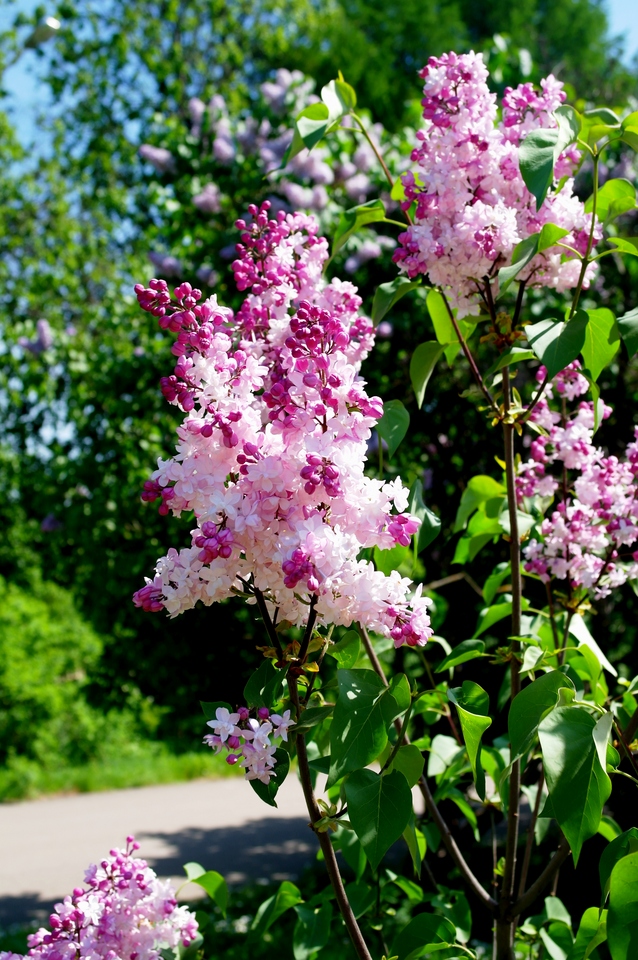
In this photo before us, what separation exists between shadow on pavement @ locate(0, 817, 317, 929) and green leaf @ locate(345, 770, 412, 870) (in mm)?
5480

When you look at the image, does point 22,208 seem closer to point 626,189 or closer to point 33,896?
point 33,896

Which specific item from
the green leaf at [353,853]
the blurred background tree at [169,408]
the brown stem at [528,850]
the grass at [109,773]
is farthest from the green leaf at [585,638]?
the grass at [109,773]

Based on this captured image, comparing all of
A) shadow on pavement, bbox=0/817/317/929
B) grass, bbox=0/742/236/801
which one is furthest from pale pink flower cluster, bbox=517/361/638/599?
grass, bbox=0/742/236/801

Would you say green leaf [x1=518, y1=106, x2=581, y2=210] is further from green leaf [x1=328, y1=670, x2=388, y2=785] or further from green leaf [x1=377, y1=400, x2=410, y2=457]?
green leaf [x1=328, y1=670, x2=388, y2=785]

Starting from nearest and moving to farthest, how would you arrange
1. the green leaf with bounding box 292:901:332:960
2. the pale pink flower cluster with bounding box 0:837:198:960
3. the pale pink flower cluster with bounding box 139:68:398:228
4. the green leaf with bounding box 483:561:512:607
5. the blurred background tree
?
the pale pink flower cluster with bounding box 0:837:198:960, the green leaf with bounding box 292:901:332:960, the green leaf with bounding box 483:561:512:607, the blurred background tree, the pale pink flower cluster with bounding box 139:68:398:228

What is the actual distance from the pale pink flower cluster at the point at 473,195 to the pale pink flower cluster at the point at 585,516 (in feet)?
1.20

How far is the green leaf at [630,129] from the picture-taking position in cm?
135

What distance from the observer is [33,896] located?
6.49 metres

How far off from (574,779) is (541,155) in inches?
33.2

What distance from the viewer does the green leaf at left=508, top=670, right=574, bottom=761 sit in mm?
1123

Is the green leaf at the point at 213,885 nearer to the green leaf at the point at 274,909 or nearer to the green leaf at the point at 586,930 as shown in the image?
the green leaf at the point at 274,909

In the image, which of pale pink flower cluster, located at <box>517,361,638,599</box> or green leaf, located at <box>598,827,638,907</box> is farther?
pale pink flower cluster, located at <box>517,361,638,599</box>

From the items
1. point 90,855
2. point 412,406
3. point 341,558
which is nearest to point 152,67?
point 412,406

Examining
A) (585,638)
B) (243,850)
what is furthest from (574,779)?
(243,850)
